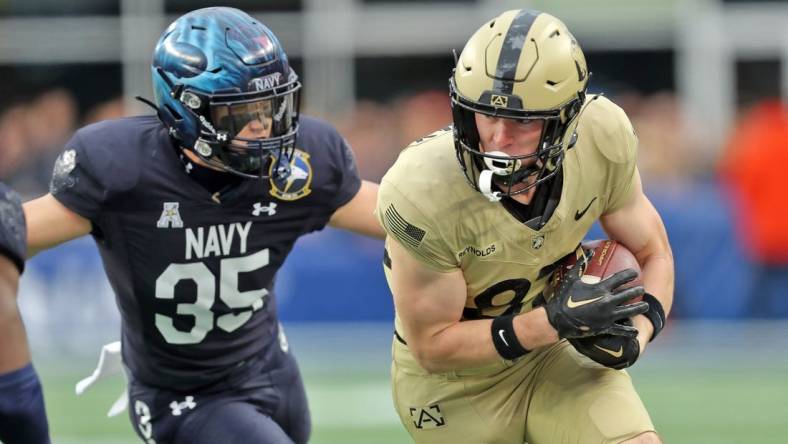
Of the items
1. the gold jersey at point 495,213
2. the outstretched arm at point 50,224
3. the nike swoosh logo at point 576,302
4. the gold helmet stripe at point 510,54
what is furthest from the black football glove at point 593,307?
the outstretched arm at point 50,224

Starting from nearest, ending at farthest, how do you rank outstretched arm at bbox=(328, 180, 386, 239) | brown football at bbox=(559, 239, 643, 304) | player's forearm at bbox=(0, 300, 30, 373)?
player's forearm at bbox=(0, 300, 30, 373), brown football at bbox=(559, 239, 643, 304), outstretched arm at bbox=(328, 180, 386, 239)

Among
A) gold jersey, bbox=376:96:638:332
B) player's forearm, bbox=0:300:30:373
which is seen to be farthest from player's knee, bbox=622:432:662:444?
player's forearm, bbox=0:300:30:373

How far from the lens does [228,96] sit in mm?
4512

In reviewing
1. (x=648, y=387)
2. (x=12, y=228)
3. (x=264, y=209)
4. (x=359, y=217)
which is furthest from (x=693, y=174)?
(x=12, y=228)

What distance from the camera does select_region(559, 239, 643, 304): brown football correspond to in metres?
4.17

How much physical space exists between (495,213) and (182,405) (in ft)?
4.21

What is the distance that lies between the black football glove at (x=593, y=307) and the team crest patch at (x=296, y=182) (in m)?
1.07

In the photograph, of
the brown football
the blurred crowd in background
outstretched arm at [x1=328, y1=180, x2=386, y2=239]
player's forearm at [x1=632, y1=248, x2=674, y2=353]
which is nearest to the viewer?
the brown football

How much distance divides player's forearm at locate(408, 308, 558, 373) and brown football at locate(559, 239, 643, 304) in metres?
0.20

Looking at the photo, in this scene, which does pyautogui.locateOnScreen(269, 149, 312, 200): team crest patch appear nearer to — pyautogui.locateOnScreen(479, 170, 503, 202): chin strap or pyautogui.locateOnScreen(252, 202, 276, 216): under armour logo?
pyautogui.locateOnScreen(252, 202, 276, 216): under armour logo

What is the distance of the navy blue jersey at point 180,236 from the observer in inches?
179

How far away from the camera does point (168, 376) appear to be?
4688mm

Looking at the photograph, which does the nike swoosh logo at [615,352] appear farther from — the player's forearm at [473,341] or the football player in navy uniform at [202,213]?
the football player in navy uniform at [202,213]

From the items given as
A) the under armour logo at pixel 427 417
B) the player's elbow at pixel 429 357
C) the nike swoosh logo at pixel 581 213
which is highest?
the nike swoosh logo at pixel 581 213
